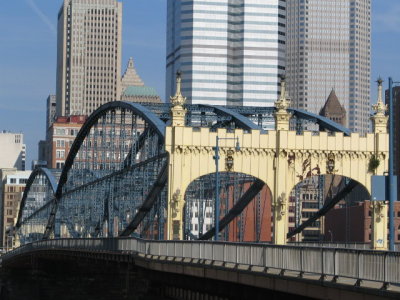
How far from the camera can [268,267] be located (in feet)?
137

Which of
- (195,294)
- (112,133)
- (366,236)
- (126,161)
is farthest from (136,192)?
(366,236)

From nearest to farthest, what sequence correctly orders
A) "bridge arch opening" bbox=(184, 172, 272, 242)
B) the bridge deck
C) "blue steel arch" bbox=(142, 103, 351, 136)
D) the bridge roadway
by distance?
the bridge roadway, the bridge deck, "bridge arch opening" bbox=(184, 172, 272, 242), "blue steel arch" bbox=(142, 103, 351, 136)

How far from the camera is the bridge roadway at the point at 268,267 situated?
3366 cm

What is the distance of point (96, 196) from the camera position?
114312mm

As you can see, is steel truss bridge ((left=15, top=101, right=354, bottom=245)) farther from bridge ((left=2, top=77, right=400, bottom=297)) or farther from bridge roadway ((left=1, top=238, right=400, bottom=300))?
bridge roadway ((left=1, top=238, right=400, bottom=300))

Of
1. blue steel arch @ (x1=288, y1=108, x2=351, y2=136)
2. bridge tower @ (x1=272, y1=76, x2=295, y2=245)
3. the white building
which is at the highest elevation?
blue steel arch @ (x1=288, y1=108, x2=351, y2=136)

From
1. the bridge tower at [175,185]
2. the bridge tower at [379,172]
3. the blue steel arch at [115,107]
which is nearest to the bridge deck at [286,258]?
the bridge tower at [175,185]

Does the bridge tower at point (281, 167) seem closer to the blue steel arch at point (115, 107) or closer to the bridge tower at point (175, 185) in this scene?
the bridge tower at point (175, 185)

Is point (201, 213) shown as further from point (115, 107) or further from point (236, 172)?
point (115, 107)

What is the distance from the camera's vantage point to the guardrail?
111 ft

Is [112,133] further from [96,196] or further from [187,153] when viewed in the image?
[187,153]

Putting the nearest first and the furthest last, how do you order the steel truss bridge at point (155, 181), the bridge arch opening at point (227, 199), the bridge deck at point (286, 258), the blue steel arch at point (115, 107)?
the bridge deck at point (286, 258), the bridge arch opening at point (227, 199), the steel truss bridge at point (155, 181), the blue steel arch at point (115, 107)

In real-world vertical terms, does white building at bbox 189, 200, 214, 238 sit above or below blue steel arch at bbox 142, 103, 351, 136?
below

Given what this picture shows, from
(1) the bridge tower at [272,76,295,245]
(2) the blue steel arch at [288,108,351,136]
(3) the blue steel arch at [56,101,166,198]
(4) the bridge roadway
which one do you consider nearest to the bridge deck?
(4) the bridge roadway
